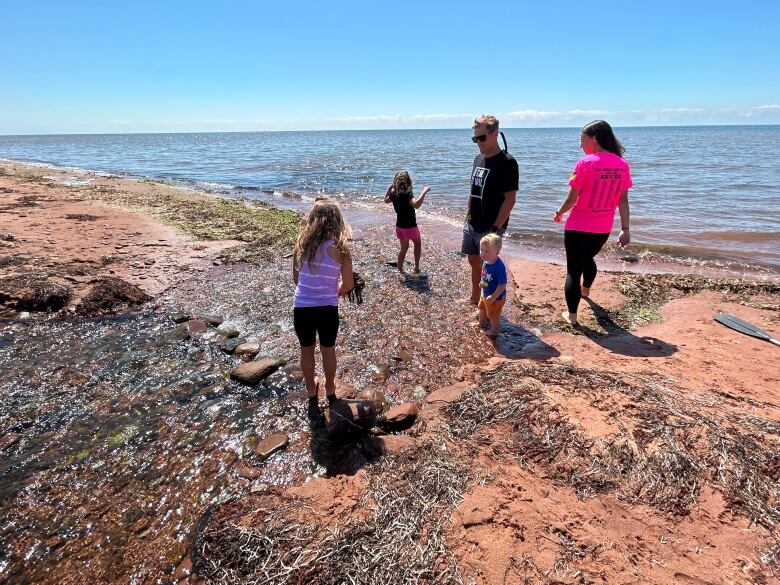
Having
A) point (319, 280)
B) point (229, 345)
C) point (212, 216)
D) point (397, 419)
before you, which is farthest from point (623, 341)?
point (212, 216)

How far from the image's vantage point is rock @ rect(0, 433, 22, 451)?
10.7 ft

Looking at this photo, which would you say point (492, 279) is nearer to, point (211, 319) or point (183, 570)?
point (211, 319)

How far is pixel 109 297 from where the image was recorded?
575 centimetres

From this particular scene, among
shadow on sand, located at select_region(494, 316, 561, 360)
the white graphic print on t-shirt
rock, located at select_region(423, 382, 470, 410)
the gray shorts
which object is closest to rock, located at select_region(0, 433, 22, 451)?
rock, located at select_region(423, 382, 470, 410)

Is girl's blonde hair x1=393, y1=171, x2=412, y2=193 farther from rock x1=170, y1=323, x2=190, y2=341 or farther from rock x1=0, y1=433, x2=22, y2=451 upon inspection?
rock x1=0, y1=433, x2=22, y2=451

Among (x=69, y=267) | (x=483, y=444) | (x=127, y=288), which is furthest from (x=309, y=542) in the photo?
(x=69, y=267)

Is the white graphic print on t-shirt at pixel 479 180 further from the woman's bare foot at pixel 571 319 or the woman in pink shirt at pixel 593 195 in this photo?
the woman's bare foot at pixel 571 319

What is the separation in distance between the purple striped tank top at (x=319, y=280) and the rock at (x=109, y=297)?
361 cm

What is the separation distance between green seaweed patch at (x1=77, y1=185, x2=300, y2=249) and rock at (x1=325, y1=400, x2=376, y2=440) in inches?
241

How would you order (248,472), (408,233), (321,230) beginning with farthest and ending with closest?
(408,233)
(321,230)
(248,472)

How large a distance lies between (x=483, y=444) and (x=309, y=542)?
141 cm

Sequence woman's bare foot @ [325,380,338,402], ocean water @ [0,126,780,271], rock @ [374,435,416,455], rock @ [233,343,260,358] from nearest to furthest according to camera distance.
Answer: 1. rock @ [374,435,416,455]
2. woman's bare foot @ [325,380,338,402]
3. rock @ [233,343,260,358]
4. ocean water @ [0,126,780,271]

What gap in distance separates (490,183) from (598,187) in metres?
1.24

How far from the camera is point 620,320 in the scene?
19.1 feet
